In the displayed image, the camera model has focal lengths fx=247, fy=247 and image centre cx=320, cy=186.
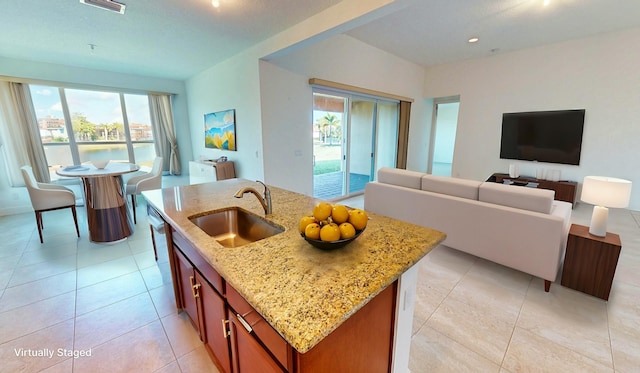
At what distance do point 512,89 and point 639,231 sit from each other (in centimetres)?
304

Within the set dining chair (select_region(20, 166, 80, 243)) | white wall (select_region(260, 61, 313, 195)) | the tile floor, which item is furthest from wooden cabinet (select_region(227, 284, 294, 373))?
dining chair (select_region(20, 166, 80, 243))

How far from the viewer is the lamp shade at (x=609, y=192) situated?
6.07 feet

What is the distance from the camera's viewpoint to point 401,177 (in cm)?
300

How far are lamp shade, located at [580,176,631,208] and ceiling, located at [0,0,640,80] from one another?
2053 mm

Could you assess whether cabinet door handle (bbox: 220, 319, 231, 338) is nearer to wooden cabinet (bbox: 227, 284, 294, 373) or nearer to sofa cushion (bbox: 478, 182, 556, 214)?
wooden cabinet (bbox: 227, 284, 294, 373)

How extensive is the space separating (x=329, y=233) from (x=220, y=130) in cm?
425

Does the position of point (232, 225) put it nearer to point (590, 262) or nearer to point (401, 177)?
point (401, 177)

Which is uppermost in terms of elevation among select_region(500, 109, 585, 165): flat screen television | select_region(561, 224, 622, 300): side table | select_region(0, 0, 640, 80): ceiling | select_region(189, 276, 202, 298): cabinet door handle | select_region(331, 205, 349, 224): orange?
select_region(0, 0, 640, 80): ceiling

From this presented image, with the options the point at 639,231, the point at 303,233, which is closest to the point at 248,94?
the point at 303,233

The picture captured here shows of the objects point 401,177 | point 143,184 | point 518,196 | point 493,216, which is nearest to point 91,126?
point 143,184

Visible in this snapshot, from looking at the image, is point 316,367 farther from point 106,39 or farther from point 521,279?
point 106,39

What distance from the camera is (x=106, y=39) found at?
3156 mm

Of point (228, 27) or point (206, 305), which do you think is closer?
point (206, 305)

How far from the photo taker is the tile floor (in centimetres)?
150
